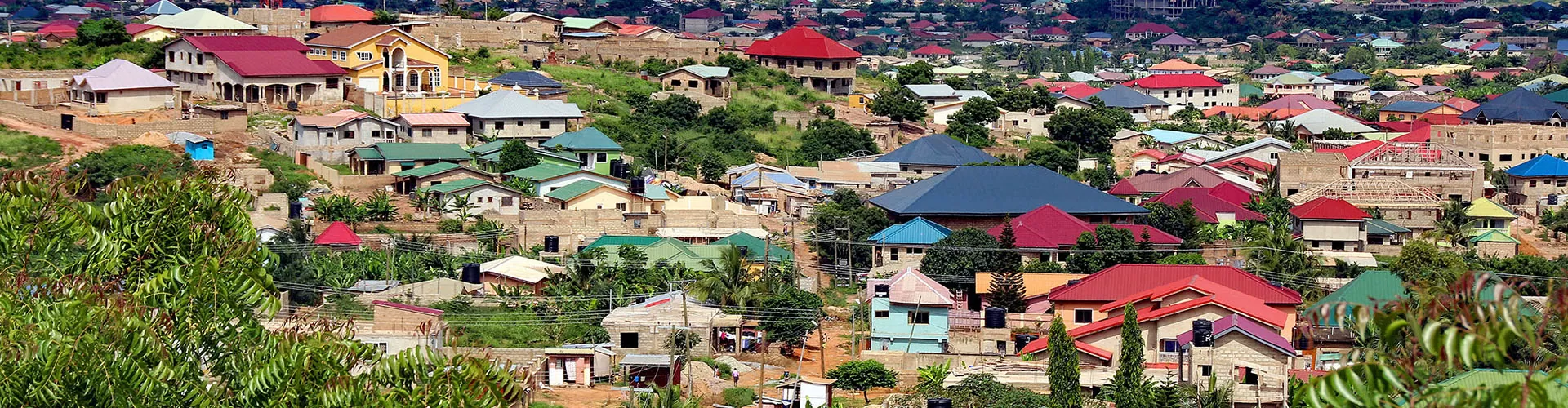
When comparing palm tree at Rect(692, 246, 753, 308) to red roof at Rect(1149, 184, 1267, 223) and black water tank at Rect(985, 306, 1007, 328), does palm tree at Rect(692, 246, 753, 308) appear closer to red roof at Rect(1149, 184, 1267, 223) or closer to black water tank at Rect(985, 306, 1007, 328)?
black water tank at Rect(985, 306, 1007, 328)

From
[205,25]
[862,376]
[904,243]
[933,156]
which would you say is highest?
[205,25]

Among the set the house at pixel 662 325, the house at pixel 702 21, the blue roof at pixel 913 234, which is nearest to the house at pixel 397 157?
the blue roof at pixel 913 234

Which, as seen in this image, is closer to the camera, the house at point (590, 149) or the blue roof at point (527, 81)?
the house at point (590, 149)

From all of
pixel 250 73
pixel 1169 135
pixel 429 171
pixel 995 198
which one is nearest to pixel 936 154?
pixel 995 198

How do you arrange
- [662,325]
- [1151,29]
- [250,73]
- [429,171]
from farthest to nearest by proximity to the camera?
[1151,29] → [250,73] → [429,171] → [662,325]

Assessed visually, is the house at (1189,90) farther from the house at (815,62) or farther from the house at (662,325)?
the house at (662,325)

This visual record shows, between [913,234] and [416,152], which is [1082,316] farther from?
[416,152]

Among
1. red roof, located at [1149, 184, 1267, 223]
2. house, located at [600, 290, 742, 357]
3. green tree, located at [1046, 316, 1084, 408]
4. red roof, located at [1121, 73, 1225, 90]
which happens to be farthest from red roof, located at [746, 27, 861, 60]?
green tree, located at [1046, 316, 1084, 408]
